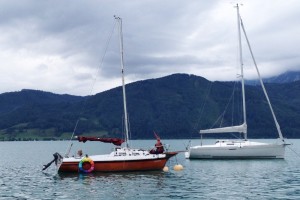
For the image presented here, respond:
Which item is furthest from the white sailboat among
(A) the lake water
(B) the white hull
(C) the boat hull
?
(C) the boat hull

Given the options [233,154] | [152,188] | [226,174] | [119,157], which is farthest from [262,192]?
[233,154]

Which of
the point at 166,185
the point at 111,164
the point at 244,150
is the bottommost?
the point at 166,185

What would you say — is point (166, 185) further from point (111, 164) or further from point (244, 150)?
point (244, 150)

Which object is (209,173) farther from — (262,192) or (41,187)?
(41,187)

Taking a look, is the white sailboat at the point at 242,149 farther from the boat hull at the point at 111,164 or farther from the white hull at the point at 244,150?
the boat hull at the point at 111,164

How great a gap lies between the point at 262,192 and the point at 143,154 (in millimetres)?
19533

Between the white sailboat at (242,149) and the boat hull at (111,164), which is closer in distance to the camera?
the boat hull at (111,164)

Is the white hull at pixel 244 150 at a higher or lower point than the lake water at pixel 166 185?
higher

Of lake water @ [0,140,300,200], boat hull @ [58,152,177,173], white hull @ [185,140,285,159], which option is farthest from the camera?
white hull @ [185,140,285,159]

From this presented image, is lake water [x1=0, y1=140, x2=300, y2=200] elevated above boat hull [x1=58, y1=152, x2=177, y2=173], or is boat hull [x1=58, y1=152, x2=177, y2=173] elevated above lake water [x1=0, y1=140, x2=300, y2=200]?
boat hull [x1=58, y1=152, x2=177, y2=173]

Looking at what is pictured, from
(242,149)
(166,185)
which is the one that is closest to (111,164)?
(166,185)

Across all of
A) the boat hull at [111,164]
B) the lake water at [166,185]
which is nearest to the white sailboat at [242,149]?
the lake water at [166,185]

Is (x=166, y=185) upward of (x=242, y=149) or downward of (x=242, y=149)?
downward

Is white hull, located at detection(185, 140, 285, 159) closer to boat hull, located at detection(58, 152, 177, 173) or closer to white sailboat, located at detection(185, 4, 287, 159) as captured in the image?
white sailboat, located at detection(185, 4, 287, 159)
